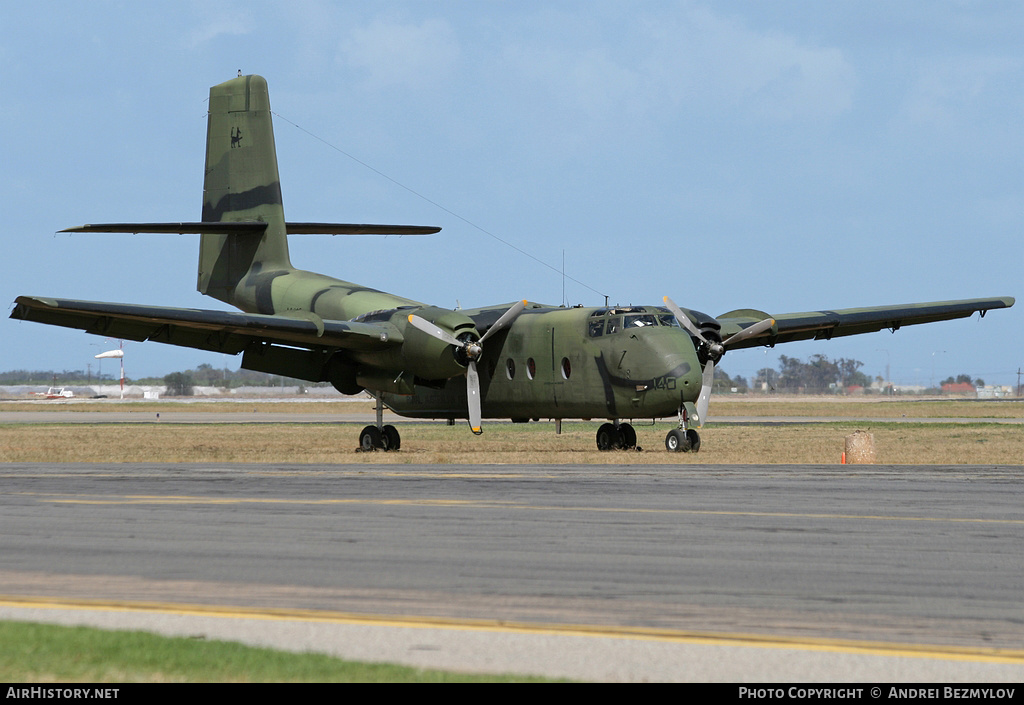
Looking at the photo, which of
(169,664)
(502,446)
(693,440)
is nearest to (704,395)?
(693,440)

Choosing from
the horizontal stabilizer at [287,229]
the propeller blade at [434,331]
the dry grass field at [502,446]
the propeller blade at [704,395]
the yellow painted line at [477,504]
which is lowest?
the yellow painted line at [477,504]

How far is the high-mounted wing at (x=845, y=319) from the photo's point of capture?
36.0 metres

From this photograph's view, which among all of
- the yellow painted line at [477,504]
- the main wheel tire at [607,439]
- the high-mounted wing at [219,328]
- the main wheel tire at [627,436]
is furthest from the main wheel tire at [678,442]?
the yellow painted line at [477,504]

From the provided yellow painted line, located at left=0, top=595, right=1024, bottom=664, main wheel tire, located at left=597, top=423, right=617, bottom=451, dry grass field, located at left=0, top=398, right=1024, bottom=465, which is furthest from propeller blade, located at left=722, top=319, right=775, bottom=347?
yellow painted line, located at left=0, top=595, right=1024, bottom=664

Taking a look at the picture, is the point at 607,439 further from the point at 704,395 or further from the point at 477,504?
the point at 477,504

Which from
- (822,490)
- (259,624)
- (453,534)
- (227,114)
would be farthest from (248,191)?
(259,624)

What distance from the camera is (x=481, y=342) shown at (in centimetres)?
3195

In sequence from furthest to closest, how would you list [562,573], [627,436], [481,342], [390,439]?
[390,439] < [627,436] < [481,342] < [562,573]

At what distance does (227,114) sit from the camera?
4300 cm

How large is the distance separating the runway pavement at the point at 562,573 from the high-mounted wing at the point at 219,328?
1084 cm

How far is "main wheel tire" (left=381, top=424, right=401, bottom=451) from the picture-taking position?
114ft

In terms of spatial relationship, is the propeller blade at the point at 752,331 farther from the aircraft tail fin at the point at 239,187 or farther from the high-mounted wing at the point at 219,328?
the aircraft tail fin at the point at 239,187

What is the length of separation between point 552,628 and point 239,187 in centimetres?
3650
